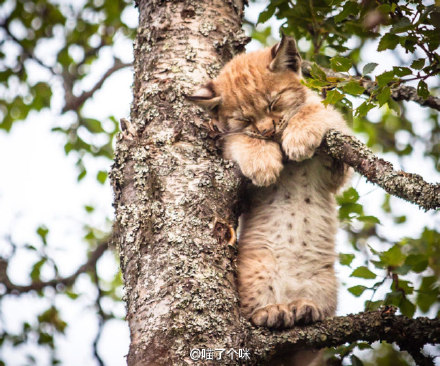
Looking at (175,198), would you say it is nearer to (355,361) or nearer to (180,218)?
(180,218)

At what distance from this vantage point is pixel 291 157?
10.2 ft

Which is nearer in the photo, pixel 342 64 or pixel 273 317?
pixel 342 64

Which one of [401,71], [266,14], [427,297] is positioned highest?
[266,14]

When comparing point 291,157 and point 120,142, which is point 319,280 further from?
point 120,142

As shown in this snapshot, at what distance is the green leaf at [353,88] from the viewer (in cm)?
215

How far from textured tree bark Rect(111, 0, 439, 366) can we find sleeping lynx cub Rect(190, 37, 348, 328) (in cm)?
26

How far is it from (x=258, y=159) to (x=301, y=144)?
1.00 ft

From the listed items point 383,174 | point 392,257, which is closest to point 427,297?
point 392,257

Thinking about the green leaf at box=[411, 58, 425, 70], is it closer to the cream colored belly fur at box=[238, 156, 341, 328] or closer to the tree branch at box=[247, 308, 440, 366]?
the tree branch at box=[247, 308, 440, 366]

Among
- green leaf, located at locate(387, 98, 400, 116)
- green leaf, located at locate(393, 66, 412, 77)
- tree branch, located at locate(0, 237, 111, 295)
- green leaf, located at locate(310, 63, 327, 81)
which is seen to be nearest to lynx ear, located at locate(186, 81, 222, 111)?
green leaf, located at locate(310, 63, 327, 81)

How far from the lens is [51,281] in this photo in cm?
408

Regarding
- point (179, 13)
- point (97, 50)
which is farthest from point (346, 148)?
point (97, 50)

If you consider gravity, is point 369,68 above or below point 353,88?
above

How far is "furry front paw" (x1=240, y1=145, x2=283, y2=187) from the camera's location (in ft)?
10.00
